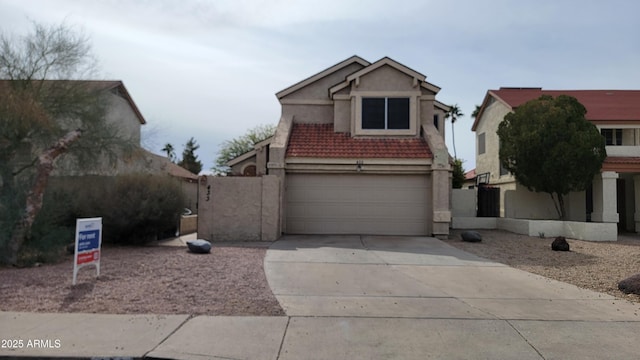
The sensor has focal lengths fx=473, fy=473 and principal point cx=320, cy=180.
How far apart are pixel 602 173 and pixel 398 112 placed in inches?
363

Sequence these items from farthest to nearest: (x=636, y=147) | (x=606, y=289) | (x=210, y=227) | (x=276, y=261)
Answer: (x=636, y=147) < (x=210, y=227) < (x=276, y=261) < (x=606, y=289)

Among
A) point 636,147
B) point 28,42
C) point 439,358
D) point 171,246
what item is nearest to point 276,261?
point 171,246

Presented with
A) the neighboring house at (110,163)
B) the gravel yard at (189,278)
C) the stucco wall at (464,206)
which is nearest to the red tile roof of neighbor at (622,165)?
the stucco wall at (464,206)

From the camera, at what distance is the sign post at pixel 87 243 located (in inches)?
347

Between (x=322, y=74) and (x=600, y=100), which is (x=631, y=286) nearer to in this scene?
(x=322, y=74)

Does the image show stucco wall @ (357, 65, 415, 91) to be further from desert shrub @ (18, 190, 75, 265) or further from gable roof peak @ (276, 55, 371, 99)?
desert shrub @ (18, 190, 75, 265)

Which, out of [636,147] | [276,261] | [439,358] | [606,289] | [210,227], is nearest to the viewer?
[439,358]

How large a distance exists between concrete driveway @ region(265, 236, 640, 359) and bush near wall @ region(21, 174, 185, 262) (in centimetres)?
463

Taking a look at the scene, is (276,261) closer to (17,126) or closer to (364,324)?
(364,324)

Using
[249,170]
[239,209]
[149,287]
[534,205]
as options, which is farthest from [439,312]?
[534,205]

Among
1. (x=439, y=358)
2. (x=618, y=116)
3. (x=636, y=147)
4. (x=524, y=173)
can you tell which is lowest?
(x=439, y=358)

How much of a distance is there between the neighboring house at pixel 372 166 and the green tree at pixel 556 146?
427cm

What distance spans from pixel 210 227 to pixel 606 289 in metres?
11.4

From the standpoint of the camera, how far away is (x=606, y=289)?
9266 mm
